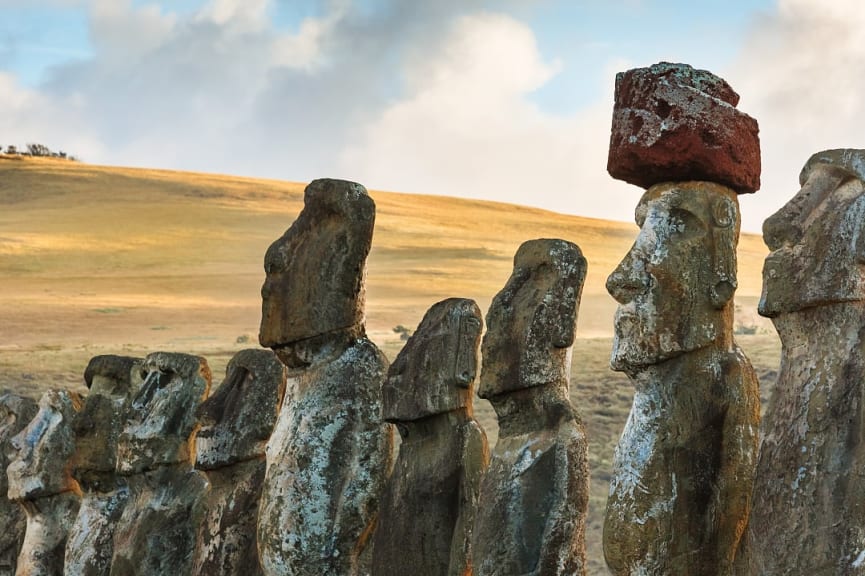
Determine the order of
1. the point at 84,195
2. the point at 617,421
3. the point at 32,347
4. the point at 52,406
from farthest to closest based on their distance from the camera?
1. the point at 84,195
2. the point at 32,347
3. the point at 617,421
4. the point at 52,406

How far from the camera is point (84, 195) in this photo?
8056 centimetres

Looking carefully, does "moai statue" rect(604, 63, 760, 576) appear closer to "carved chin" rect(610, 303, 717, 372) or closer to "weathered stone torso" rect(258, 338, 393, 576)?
"carved chin" rect(610, 303, 717, 372)

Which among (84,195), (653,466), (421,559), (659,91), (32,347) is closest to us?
(653,466)

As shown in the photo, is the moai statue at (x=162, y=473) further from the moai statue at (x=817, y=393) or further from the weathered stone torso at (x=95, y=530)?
the moai statue at (x=817, y=393)

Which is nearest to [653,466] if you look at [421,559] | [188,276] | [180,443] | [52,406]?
[421,559]

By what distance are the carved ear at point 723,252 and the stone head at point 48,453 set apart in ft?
17.8

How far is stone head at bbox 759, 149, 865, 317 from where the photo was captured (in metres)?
5.71

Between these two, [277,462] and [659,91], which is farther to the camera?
[277,462]

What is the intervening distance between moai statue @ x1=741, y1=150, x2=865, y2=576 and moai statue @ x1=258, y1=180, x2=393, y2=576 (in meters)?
2.42

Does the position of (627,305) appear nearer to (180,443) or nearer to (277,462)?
(277,462)

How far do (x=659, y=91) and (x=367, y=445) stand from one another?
248cm

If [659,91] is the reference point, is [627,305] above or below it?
below

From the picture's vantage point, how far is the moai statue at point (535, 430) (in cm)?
675

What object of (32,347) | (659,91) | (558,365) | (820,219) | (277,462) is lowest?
(32,347)
